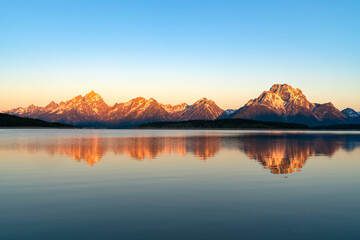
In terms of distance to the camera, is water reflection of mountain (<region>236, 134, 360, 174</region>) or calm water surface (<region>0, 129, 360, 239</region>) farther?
water reflection of mountain (<region>236, 134, 360, 174</region>)

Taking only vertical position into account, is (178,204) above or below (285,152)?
above

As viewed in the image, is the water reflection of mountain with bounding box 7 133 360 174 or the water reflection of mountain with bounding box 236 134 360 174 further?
the water reflection of mountain with bounding box 7 133 360 174

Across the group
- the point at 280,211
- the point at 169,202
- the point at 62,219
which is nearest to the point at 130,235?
the point at 62,219

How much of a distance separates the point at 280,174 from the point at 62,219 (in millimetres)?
24337

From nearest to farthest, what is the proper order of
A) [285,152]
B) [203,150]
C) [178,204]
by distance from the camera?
[178,204], [285,152], [203,150]

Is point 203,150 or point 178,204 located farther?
point 203,150

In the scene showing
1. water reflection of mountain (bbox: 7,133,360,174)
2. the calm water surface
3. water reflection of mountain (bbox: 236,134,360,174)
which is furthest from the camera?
water reflection of mountain (bbox: 7,133,360,174)

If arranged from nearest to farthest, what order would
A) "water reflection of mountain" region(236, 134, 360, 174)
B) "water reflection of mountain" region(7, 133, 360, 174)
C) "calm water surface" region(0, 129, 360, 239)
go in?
"calm water surface" region(0, 129, 360, 239), "water reflection of mountain" region(236, 134, 360, 174), "water reflection of mountain" region(7, 133, 360, 174)

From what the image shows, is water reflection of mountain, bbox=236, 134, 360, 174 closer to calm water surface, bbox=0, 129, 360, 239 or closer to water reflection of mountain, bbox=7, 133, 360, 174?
→ water reflection of mountain, bbox=7, 133, 360, 174

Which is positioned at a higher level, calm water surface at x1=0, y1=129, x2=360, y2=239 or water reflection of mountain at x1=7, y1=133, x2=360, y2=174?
calm water surface at x1=0, y1=129, x2=360, y2=239

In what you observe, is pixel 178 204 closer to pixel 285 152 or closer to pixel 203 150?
pixel 285 152

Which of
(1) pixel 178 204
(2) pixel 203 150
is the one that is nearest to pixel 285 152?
(2) pixel 203 150

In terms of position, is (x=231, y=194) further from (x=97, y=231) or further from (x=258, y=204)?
(x=97, y=231)

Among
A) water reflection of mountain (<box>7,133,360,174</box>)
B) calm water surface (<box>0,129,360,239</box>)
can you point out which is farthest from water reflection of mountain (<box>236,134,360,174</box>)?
calm water surface (<box>0,129,360,239</box>)
